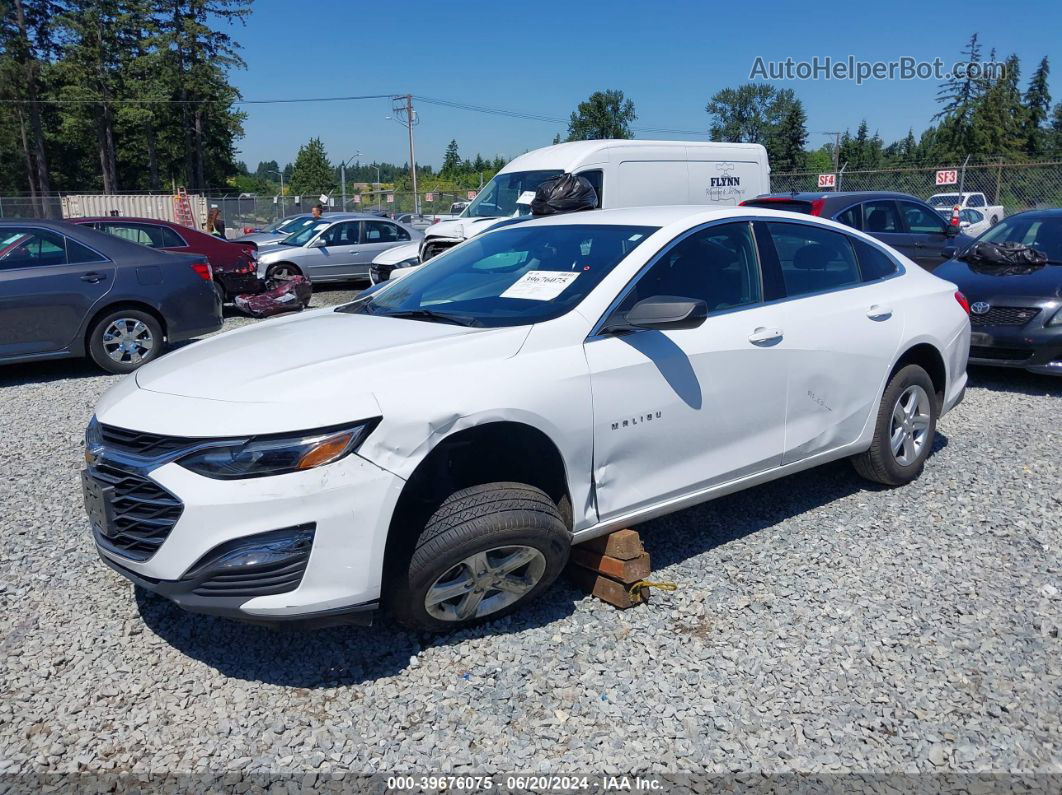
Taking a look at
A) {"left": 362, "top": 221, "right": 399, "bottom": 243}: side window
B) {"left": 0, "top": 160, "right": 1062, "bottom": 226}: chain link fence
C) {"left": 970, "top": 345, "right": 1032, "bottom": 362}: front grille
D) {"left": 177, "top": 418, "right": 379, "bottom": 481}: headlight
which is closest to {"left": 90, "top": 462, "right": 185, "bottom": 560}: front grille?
{"left": 177, "top": 418, "right": 379, "bottom": 481}: headlight

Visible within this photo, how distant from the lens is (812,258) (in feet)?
14.7

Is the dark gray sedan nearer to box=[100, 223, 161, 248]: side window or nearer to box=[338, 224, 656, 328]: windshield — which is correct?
box=[100, 223, 161, 248]: side window

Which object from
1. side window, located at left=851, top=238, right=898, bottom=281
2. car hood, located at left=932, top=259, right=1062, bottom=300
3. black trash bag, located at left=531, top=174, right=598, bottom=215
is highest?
black trash bag, located at left=531, top=174, right=598, bottom=215

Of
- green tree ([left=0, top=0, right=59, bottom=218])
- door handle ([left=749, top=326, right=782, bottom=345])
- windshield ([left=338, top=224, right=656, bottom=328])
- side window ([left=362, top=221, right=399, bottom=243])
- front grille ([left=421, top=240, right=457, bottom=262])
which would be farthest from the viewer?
green tree ([left=0, top=0, right=59, bottom=218])

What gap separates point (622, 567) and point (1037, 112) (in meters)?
88.0

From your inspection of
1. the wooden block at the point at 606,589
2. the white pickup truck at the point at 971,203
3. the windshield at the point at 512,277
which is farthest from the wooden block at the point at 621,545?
the white pickup truck at the point at 971,203

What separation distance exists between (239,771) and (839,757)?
1.91m

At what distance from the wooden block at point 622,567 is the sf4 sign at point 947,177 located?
79.2 feet

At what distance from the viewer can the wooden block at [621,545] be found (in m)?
3.48

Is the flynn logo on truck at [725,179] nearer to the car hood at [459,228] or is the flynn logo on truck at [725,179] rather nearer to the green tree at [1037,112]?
the car hood at [459,228]

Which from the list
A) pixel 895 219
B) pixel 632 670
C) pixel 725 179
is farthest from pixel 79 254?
pixel 895 219

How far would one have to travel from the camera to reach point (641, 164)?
464 inches

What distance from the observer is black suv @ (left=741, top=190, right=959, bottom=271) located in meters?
10.6

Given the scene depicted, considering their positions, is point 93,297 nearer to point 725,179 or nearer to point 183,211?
point 725,179
